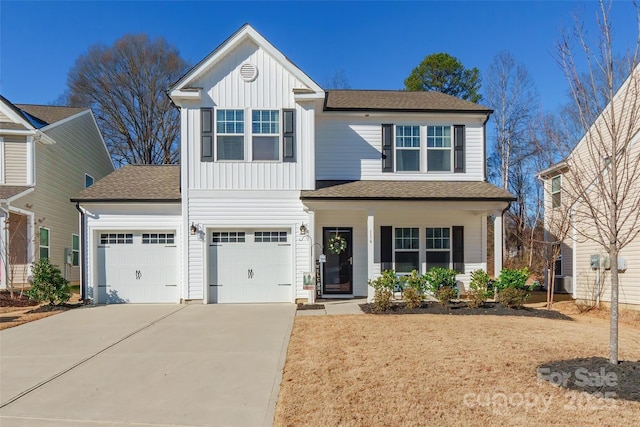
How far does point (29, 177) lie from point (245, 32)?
994cm

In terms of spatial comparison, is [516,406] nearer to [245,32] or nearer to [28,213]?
[245,32]

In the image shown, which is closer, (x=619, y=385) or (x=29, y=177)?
(x=619, y=385)

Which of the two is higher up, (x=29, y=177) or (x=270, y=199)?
(x=29, y=177)

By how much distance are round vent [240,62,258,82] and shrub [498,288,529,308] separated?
892cm

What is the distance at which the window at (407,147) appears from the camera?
44.3 ft

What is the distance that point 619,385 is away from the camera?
5.12 meters

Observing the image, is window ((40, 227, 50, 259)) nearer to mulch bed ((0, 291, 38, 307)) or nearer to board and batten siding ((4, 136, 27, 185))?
board and batten siding ((4, 136, 27, 185))

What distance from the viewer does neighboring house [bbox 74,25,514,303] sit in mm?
12266

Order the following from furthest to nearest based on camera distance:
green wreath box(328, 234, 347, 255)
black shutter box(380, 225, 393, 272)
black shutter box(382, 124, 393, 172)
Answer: black shutter box(382, 124, 393, 172) → black shutter box(380, 225, 393, 272) → green wreath box(328, 234, 347, 255)

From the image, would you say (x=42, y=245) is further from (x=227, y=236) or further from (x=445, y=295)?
(x=445, y=295)

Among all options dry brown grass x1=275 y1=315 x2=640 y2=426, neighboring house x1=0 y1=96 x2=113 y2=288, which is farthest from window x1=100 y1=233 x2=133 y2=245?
dry brown grass x1=275 y1=315 x2=640 y2=426

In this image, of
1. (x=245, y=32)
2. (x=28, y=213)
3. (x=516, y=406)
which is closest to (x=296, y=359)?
(x=516, y=406)

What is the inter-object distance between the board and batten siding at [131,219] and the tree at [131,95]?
744 inches

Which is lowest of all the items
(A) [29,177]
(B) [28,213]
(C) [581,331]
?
(C) [581,331]
